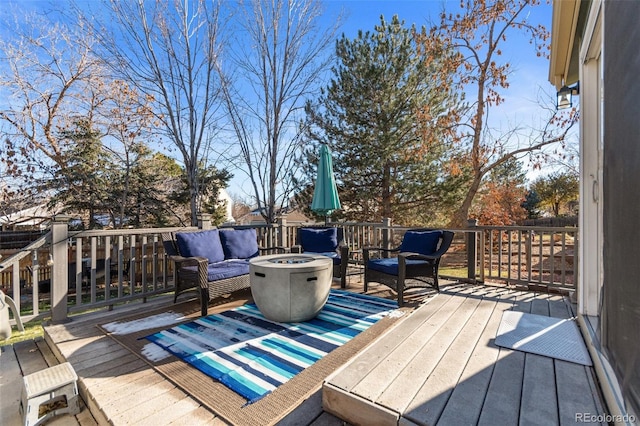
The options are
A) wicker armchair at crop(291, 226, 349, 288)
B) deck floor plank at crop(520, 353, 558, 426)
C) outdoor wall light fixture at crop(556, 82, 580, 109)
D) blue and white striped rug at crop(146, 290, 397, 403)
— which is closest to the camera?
deck floor plank at crop(520, 353, 558, 426)

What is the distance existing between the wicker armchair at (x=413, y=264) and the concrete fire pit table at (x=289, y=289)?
106 centimetres

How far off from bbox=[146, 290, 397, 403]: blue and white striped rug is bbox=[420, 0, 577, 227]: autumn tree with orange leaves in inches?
310

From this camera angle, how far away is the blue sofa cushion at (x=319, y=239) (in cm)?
533

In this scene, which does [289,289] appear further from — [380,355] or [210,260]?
[210,260]

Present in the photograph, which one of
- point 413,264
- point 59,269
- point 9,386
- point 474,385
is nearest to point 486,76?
point 413,264

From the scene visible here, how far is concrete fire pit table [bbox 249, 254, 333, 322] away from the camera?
9.95 ft

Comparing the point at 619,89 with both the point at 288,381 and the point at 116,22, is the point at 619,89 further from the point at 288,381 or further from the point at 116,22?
the point at 116,22

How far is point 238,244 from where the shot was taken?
15.1 feet

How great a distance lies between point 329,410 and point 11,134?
1031cm

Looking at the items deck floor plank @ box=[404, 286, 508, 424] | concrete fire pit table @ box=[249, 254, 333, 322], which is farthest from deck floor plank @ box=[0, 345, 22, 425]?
deck floor plank @ box=[404, 286, 508, 424]

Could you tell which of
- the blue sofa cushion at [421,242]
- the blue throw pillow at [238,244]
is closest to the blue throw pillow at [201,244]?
the blue throw pillow at [238,244]

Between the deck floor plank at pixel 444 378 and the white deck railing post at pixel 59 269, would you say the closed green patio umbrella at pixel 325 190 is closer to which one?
the deck floor plank at pixel 444 378

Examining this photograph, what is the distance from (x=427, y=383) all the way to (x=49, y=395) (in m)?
2.31

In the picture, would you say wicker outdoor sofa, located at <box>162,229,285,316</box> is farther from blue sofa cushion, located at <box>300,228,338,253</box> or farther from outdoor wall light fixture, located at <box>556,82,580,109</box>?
outdoor wall light fixture, located at <box>556,82,580,109</box>
